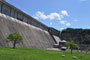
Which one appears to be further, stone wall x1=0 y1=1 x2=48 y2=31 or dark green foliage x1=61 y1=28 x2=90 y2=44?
dark green foliage x1=61 y1=28 x2=90 y2=44

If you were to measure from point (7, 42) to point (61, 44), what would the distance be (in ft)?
83.9

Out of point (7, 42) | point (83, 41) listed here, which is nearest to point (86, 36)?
point (83, 41)

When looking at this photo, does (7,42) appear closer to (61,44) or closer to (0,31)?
(0,31)

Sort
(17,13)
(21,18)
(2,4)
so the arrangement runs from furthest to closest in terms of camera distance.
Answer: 1. (21,18)
2. (17,13)
3. (2,4)

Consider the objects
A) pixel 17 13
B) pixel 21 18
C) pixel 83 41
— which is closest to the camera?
pixel 17 13

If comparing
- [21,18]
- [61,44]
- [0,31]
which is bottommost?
[61,44]

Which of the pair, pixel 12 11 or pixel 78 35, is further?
pixel 78 35

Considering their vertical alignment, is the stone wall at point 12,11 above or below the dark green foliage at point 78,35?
above

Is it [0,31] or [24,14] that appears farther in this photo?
[24,14]

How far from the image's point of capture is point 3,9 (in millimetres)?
20703

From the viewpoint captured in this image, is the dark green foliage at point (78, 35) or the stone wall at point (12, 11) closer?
the stone wall at point (12, 11)

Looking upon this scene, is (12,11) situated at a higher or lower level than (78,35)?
higher

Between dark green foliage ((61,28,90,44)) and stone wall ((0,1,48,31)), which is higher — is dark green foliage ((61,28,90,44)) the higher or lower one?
the lower one

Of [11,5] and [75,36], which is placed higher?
[11,5]
